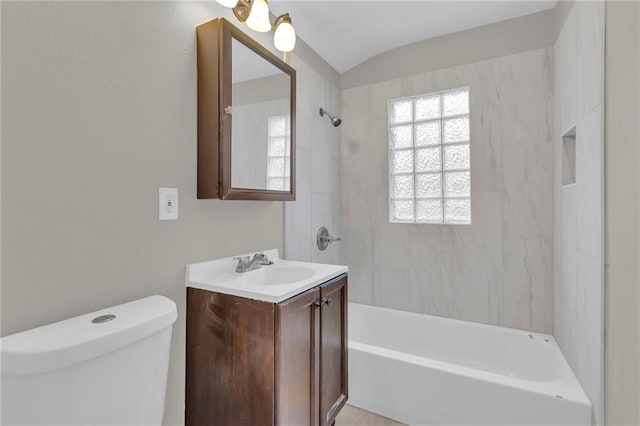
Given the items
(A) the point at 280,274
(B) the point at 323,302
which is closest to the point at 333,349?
(B) the point at 323,302

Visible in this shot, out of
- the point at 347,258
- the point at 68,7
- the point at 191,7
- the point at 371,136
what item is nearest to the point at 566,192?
the point at 371,136

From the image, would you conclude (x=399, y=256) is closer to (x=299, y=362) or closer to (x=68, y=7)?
(x=299, y=362)

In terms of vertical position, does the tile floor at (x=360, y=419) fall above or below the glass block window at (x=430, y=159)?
below

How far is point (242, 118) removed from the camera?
1.41 m

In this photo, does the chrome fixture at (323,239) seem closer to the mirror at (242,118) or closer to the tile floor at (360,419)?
the mirror at (242,118)

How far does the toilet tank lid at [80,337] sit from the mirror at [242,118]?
545 millimetres

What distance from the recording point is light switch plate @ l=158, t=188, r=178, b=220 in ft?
3.77

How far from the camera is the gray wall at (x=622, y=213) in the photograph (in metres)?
0.92

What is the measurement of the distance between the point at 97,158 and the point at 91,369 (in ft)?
2.04

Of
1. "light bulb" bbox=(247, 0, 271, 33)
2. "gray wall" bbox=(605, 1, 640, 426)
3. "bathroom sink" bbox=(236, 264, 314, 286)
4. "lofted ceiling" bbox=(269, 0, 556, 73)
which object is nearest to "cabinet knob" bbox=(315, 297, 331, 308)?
"bathroom sink" bbox=(236, 264, 314, 286)

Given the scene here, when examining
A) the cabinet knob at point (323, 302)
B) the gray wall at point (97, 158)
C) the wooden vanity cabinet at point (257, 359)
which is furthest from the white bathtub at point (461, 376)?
the gray wall at point (97, 158)

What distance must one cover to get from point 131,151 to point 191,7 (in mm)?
713

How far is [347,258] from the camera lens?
265 cm

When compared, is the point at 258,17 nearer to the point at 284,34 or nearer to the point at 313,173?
the point at 284,34
